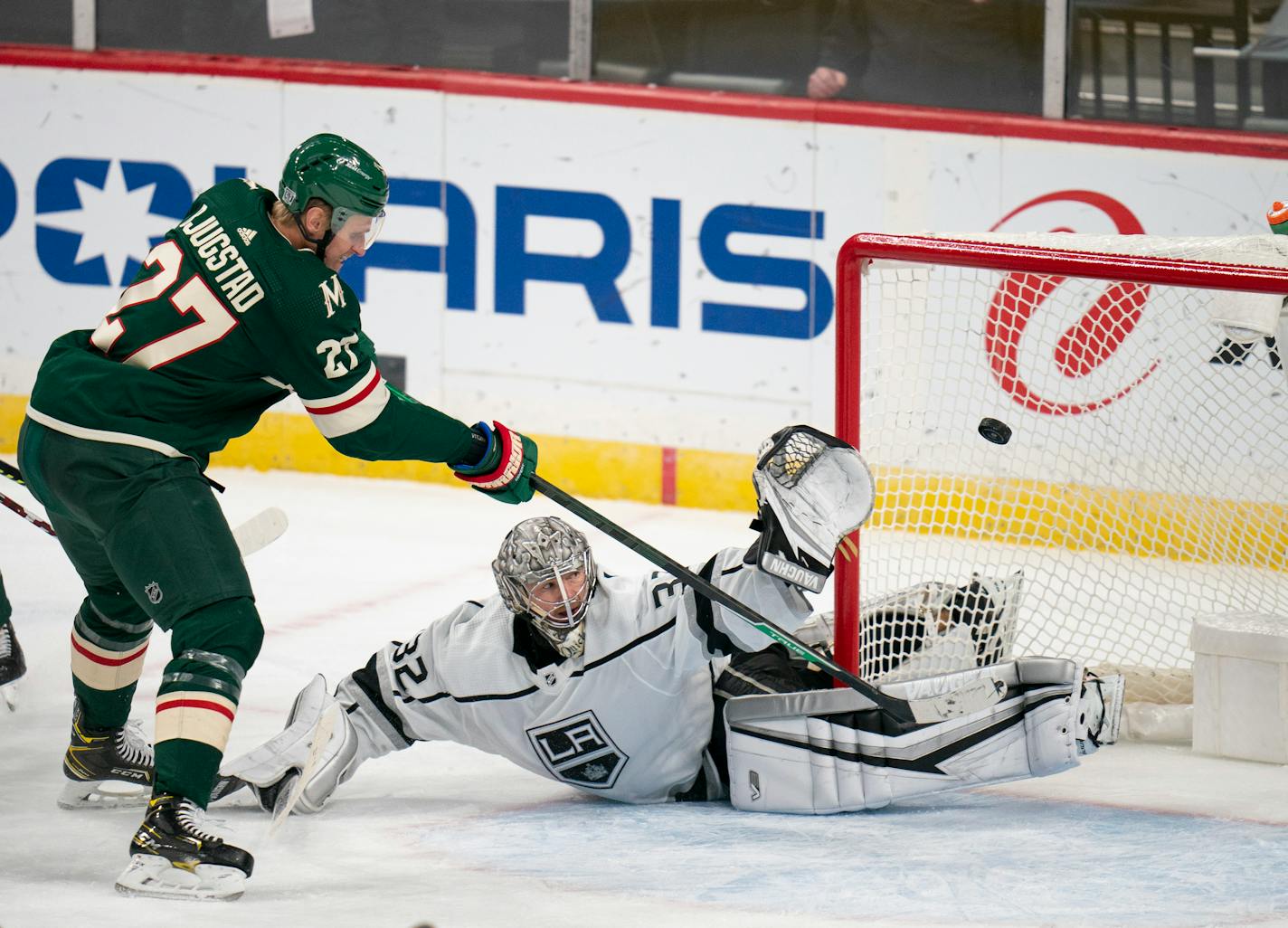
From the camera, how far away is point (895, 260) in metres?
3.60

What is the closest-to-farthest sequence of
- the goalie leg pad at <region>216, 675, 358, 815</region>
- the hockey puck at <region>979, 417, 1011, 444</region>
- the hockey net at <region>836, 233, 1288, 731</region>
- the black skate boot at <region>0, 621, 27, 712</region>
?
the goalie leg pad at <region>216, 675, 358, 815</region> → the hockey puck at <region>979, 417, 1011, 444</region> → the hockey net at <region>836, 233, 1288, 731</region> → the black skate boot at <region>0, 621, 27, 712</region>

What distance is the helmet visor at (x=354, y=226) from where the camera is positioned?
9.90ft

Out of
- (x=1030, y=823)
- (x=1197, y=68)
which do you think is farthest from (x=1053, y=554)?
(x=1197, y=68)

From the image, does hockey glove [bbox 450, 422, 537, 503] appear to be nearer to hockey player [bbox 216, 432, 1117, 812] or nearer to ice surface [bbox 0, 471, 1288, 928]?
hockey player [bbox 216, 432, 1117, 812]

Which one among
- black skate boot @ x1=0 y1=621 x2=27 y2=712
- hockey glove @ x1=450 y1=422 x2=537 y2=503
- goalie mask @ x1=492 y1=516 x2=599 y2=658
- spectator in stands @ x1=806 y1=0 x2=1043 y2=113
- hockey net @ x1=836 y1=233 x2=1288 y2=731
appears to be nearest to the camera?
goalie mask @ x1=492 y1=516 x2=599 y2=658

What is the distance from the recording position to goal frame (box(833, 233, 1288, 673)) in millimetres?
3512

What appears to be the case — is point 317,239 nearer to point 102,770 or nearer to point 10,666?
point 102,770

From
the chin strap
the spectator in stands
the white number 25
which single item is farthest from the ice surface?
the spectator in stands

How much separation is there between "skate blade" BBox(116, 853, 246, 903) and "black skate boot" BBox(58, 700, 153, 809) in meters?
0.53

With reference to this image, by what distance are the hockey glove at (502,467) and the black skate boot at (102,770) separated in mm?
830

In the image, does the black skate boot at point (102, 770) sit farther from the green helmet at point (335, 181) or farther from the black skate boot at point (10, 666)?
the green helmet at point (335, 181)

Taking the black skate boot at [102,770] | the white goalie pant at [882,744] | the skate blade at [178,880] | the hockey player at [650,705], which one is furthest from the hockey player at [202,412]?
the white goalie pant at [882,744]

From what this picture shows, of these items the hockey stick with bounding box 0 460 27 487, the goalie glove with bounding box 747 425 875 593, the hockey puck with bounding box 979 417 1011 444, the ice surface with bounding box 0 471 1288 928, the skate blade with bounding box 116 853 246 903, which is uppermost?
the hockey puck with bounding box 979 417 1011 444

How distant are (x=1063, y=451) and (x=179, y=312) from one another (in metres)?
2.65
